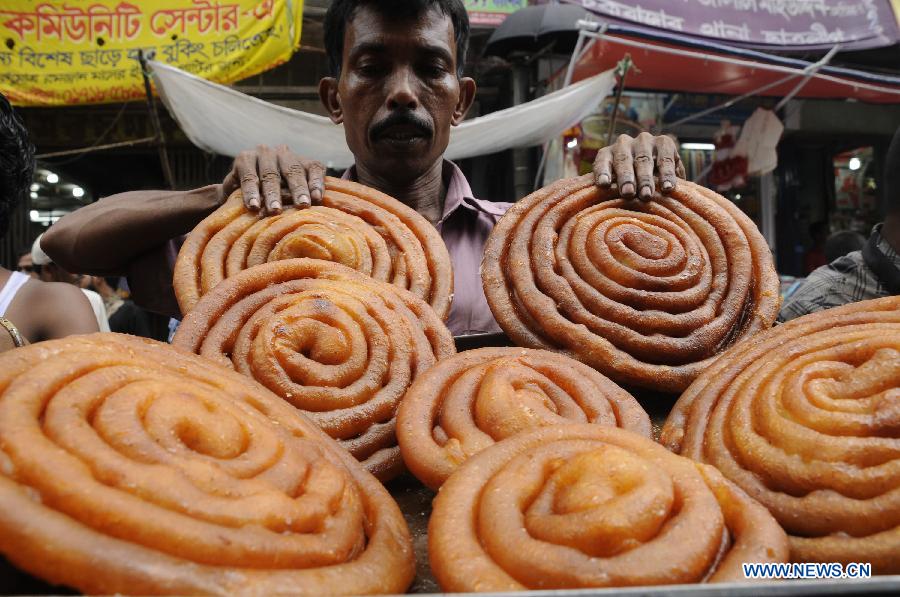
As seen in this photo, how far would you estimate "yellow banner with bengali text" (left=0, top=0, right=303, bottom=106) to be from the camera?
7.61 meters

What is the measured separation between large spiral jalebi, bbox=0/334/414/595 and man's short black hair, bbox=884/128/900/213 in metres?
3.71

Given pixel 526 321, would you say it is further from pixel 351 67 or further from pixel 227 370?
pixel 351 67

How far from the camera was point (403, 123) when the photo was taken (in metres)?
3.12

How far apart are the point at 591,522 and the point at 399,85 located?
233cm

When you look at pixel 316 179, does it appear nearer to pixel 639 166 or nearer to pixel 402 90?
pixel 402 90

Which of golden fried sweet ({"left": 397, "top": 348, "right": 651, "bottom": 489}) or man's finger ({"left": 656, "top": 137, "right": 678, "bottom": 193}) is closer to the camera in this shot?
golden fried sweet ({"left": 397, "top": 348, "right": 651, "bottom": 489})

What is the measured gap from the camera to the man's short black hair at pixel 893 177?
148 inches

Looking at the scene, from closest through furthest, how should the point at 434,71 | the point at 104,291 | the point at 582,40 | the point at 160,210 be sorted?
the point at 160,210 → the point at 434,71 → the point at 582,40 → the point at 104,291

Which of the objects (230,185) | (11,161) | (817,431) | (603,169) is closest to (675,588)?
(817,431)

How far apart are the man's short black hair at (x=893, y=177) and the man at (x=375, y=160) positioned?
1.95m

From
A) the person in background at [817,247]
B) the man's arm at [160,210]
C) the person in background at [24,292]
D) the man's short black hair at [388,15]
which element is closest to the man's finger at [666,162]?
the man's short black hair at [388,15]

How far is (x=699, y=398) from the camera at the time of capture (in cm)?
175

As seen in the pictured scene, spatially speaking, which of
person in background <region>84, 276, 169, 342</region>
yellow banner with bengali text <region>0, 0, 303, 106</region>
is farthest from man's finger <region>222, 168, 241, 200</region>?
yellow banner with bengali text <region>0, 0, 303, 106</region>

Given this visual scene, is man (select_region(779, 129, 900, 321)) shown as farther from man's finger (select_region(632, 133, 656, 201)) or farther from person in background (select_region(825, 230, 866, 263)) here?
person in background (select_region(825, 230, 866, 263))
